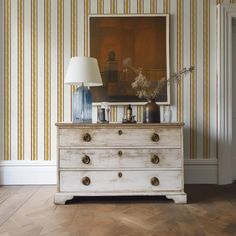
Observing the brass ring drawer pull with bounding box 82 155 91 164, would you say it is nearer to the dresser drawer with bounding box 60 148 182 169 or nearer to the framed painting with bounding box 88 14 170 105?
the dresser drawer with bounding box 60 148 182 169

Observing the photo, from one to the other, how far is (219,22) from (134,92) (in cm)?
128

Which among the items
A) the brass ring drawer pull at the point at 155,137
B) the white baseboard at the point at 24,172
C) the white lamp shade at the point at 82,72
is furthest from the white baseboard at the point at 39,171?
the white lamp shade at the point at 82,72

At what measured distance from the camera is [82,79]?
289 cm

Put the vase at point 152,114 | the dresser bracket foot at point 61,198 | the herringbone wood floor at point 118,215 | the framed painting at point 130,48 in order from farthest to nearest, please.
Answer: the framed painting at point 130,48 < the vase at point 152,114 < the dresser bracket foot at point 61,198 < the herringbone wood floor at point 118,215

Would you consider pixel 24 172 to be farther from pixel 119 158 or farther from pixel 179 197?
pixel 179 197

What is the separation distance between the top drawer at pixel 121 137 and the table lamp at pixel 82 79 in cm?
17

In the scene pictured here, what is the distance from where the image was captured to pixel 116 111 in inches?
143

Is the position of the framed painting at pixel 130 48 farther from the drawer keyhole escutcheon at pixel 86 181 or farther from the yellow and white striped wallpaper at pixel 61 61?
the drawer keyhole escutcheon at pixel 86 181

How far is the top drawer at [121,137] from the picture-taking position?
288 cm

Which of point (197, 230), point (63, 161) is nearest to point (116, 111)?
point (63, 161)

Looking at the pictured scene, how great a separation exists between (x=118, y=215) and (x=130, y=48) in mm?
1938

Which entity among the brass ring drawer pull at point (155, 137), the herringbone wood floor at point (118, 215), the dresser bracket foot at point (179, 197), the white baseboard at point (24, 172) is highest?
the brass ring drawer pull at point (155, 137)

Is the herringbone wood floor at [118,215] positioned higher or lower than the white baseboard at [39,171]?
lower

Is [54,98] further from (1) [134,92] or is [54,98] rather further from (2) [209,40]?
(2) [209,40]
